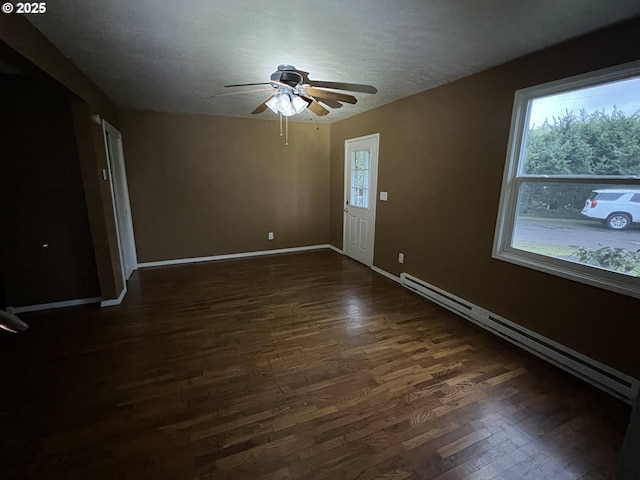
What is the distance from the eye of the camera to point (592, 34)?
1.98 meters

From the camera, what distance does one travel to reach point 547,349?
93.7 inches

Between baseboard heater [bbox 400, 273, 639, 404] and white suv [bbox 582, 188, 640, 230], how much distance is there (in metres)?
0.99

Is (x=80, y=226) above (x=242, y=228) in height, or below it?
above

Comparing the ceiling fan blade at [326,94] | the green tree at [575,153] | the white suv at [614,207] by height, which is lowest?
the white suv at [614,207]

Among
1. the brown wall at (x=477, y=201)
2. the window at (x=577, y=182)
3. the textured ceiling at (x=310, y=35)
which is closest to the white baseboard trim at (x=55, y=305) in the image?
the textured ceiling at (x=310, y=35)

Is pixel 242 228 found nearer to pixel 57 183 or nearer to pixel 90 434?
pixel 57 183

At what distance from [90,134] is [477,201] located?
381 centimetres

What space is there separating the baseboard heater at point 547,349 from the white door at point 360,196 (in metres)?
1.51

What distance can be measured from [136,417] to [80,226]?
2.29m

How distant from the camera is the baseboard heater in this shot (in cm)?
200

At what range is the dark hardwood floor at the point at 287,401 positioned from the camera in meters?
1.54

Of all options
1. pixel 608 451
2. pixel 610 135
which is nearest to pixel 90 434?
pixel 608 451

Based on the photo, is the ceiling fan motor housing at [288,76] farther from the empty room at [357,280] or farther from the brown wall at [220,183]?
the brown wall at [220,183]

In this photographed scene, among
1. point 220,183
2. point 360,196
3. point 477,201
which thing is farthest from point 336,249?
point 477,201
